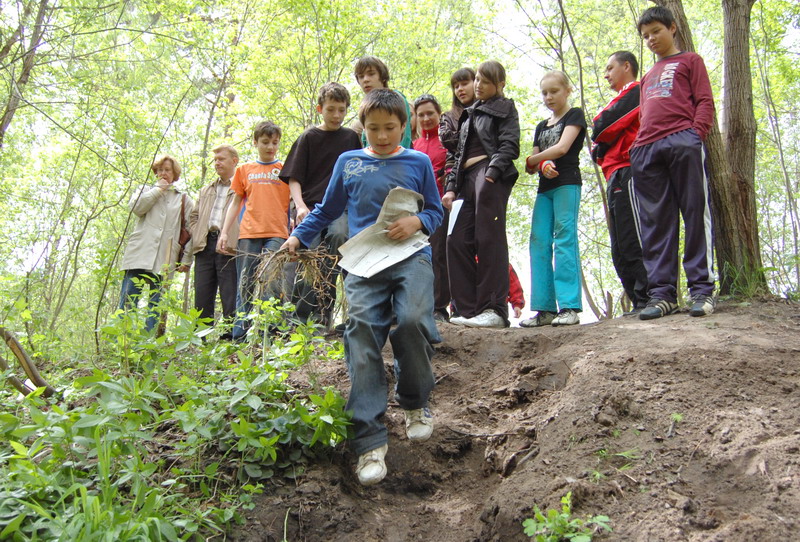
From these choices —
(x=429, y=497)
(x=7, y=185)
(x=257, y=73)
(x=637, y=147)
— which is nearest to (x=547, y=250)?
(x=637, y=147)

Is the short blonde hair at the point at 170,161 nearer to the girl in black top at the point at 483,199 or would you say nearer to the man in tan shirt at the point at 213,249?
the man in tan shirt at the point at 213,249

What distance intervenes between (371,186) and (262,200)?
2.24m

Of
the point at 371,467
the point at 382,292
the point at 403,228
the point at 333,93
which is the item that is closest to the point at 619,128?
→ the point at 333,93

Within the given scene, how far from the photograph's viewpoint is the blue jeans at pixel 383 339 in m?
2.62

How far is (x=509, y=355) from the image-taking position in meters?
3.87

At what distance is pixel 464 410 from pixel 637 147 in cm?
246

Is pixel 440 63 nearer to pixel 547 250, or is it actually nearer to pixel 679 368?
pixel 547 250

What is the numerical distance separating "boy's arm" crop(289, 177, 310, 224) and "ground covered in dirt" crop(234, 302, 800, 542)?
128 centimetres

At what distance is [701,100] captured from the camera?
4.11 metres

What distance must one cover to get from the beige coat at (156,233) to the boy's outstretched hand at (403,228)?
3083 mm

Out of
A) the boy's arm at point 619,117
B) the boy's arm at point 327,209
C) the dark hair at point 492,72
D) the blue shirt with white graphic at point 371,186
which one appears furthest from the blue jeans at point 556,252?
the boy's arm at point 327,209

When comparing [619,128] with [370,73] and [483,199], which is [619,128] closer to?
[483,199]

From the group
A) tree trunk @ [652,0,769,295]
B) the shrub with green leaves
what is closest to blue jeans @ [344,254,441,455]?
the shrub with green leaves

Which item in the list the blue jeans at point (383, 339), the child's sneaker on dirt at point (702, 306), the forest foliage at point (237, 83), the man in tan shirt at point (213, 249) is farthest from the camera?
the forest foliage at point (237, 83)
